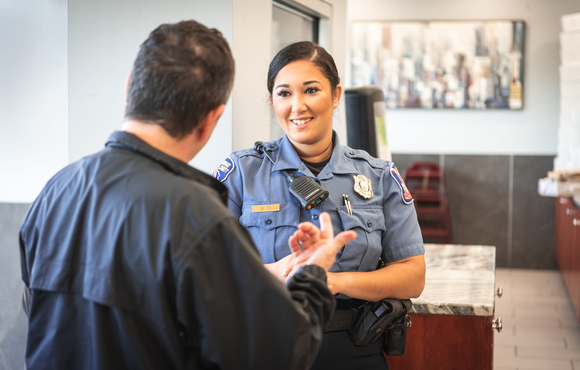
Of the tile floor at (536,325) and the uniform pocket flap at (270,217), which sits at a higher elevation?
the uniform pocket flap at (270,217)

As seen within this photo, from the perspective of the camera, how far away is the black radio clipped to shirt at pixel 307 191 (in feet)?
4.80

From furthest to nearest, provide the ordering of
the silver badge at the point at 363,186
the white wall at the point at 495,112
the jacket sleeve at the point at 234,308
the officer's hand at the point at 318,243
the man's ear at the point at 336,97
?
1. the white wall at the point at 495,112
2. the man's ear at the point at 336,97
3. the silver badge at the point at 363,186
4. the officer's hand at the point at 318,243
5. the jacket sleeve at the point at 234,308

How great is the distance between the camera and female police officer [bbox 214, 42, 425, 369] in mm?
1481

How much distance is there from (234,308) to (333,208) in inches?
28.8

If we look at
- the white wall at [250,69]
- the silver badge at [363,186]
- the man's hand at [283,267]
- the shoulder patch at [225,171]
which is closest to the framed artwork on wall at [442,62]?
the white wall at [250,69]

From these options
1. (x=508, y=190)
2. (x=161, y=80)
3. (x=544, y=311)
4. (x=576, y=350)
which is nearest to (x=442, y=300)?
(x=161, y=80)

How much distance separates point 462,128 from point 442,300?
14.3 feet

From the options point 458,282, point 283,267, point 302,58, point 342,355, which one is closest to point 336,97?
point 302,58

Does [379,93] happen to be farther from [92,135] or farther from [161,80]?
[161,80]

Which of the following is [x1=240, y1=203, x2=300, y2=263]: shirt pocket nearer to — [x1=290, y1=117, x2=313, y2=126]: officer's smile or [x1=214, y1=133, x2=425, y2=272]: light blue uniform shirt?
[x1=214, y1=133, x2=425, y2=272]: light blue uniform shirt

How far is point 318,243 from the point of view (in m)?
1.11

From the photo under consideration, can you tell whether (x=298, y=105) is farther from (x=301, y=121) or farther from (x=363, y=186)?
(x=363, y=186)

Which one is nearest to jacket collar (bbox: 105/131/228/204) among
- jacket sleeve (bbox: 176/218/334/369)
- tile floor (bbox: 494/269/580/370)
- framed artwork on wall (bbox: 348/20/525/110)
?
jacket sleeve (bbox: 176/218/334/369)

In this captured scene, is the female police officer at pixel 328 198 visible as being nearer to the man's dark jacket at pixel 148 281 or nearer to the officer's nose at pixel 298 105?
the officer's nose at pixel 298 105
